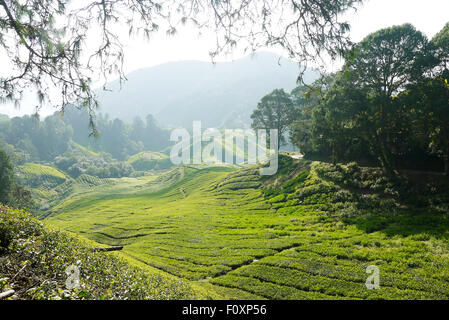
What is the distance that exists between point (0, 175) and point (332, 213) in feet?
199

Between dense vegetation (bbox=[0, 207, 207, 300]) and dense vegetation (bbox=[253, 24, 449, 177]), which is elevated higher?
dense vegetation (bbox=[253, 24, 449, 177])

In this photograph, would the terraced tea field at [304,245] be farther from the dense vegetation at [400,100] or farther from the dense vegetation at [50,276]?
the dense vegetation at [400,100]

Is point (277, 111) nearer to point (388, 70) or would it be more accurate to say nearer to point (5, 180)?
point (388, 70)

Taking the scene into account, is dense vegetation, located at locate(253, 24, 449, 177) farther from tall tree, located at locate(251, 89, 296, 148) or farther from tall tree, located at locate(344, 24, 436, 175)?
tall tree, located at locate(251, 89, 296, 148)

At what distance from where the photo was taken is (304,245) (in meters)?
16.4

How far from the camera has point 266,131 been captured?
59594mm

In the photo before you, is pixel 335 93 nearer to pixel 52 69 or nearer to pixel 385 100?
pixel 385 100

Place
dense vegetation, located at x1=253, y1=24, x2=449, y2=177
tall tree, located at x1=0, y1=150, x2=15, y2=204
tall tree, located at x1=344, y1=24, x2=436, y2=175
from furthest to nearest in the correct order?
tall tree, located at x1=0, y1=150, x2=15, y2=204 < tall tree, located at x1=344, y1=24, x2=436, y2=175 < dense vegetation, located at x1=253, y1=24, x2=449, y2=177

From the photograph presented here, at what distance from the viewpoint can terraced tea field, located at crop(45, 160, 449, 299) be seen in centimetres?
1086

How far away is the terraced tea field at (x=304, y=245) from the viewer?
35.6ft

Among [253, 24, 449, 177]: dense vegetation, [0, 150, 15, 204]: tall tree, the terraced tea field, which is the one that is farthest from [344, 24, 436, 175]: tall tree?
[0, 150, 15, 204]: tall tree

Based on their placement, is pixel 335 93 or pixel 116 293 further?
pixel 335 93

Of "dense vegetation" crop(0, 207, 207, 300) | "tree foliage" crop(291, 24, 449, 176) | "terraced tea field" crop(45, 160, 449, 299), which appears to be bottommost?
"terraced tea field" crop(45, 160, 449, 299)
